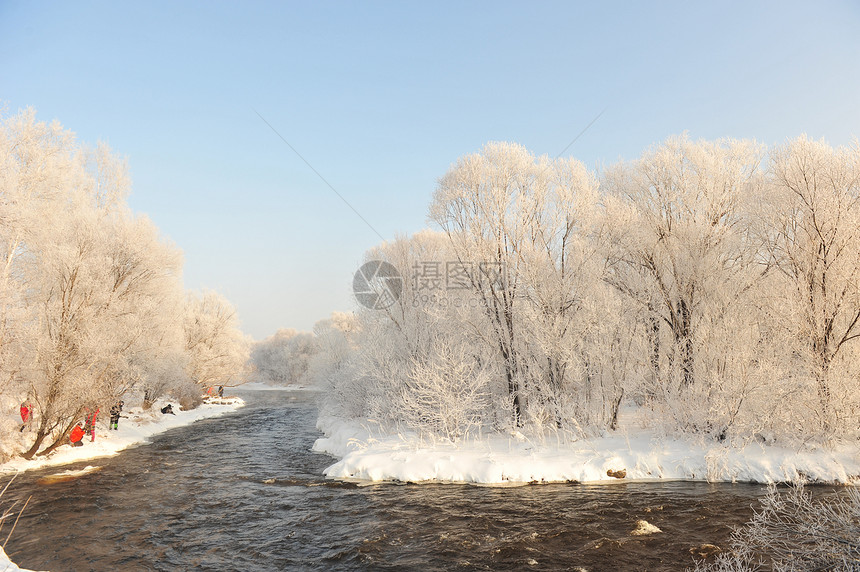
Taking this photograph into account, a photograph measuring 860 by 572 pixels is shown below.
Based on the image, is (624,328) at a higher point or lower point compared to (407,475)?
higher

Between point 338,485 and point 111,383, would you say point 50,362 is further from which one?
point 338,485

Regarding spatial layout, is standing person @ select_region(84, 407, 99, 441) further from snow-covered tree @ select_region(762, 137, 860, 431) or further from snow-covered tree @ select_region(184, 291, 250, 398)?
snow-covered tree @ select_region(762, 137, 860, 431)

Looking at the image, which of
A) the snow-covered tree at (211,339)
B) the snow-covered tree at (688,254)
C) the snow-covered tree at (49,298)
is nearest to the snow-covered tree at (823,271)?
the snow-covered tree at (688,254)

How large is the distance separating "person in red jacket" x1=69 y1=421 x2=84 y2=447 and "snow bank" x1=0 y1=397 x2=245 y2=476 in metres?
0.29

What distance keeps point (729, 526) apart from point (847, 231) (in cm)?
1163

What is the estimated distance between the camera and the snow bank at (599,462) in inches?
542

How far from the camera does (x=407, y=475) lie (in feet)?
49.6

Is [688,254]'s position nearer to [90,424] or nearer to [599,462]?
[599,462]

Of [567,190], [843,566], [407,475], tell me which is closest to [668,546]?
[843,566]

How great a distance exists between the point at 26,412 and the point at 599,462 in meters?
21.8

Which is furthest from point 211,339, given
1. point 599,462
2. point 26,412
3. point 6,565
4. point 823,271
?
point 823,271

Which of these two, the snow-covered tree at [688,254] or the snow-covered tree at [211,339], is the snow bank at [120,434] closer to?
the snow-covered tree at [211,339]

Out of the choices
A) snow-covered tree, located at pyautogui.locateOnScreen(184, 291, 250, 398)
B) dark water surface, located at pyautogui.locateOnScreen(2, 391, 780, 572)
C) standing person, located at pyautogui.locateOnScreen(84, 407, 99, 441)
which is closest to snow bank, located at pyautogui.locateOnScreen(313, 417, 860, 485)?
dark water surface, located at pyautogui.locateOnScreen(2, 391, 780, 572)

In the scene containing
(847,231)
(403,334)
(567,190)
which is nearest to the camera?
(847,231)
